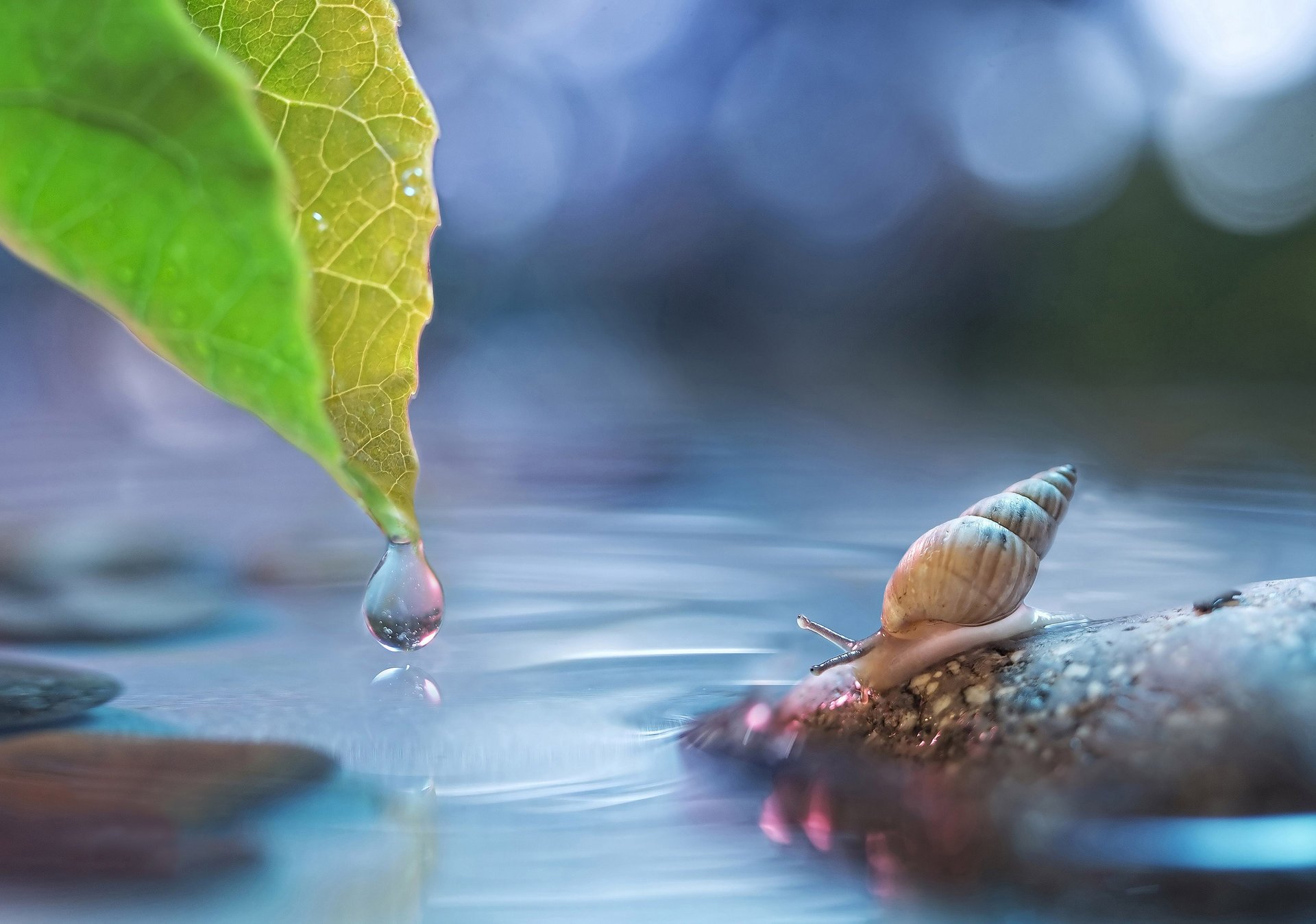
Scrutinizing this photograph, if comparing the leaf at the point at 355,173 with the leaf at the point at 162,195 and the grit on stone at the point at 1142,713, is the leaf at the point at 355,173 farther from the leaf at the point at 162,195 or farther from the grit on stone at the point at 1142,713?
the grit on stone at the point at 1142,713

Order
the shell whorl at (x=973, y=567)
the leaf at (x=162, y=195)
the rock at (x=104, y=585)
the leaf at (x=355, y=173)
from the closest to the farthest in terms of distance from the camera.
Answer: the leaf at (x=162, y=195) → the leaf at (x=355, y=173) → the shell whorl at (x=973, y=567) → the rock at (x=104, y=585)

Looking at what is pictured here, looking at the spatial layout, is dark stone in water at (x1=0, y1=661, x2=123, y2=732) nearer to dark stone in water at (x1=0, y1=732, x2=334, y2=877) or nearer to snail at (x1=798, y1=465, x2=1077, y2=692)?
dark stone in water at (x1=0, y1=732, x2=334, y2=877)

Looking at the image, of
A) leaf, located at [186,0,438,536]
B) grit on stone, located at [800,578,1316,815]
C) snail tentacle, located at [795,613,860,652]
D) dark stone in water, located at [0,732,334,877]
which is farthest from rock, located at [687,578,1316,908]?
leaf, located at [186,0,438,536]

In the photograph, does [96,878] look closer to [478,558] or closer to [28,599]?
[28,599]

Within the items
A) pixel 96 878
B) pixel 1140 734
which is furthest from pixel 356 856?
pixel 1140 734

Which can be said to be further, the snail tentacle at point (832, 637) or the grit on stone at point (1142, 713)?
the snail tentacle at point (832, 637)

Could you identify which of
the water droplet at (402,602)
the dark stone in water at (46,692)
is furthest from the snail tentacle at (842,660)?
the dark stone in water at (46,692)
